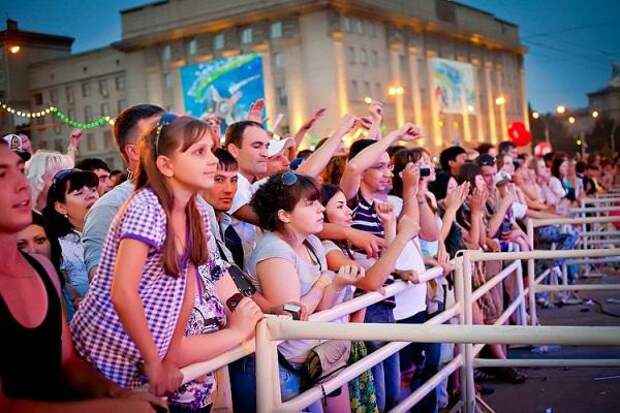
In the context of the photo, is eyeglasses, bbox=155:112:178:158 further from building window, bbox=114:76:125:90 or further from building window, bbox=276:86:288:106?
building window, bbox=114:76:125:90

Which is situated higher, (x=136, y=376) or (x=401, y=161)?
(x=401, y=161)

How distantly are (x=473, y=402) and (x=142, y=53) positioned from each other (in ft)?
190

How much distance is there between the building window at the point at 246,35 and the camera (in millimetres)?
53031

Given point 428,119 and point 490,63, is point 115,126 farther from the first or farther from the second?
point 490,63

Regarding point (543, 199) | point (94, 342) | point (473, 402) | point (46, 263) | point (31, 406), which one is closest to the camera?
point (31, 406)

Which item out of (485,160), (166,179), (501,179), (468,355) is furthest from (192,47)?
(166,179)

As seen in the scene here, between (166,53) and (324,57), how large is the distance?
1573 centimetres

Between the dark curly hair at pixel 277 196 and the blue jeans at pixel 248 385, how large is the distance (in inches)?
31.5

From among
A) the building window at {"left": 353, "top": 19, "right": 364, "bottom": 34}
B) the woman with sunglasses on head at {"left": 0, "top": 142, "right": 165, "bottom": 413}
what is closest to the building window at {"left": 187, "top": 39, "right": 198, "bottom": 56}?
the building window at {"left": 353, "top": 19, "right": 364, "bottom": 34}

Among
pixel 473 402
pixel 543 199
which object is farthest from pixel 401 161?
pixel 543 199

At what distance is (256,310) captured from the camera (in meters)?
2.62

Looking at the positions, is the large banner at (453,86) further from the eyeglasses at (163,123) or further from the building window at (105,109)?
the eyeglasses at (163,123)

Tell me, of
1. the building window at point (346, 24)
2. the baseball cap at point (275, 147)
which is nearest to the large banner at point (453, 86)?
the building window at point (346, 24)

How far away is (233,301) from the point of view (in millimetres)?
2881
